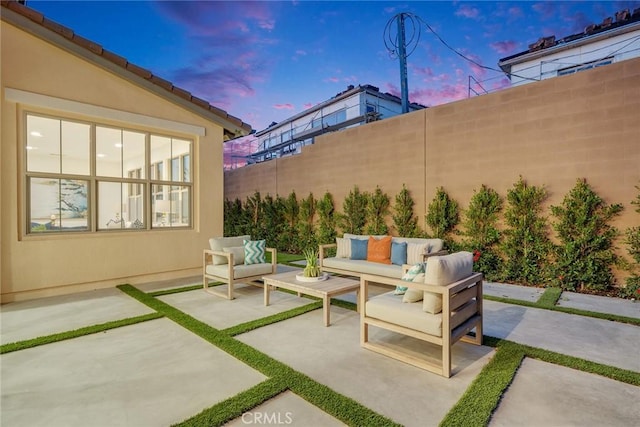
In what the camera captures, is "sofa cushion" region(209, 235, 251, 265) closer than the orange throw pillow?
Yes

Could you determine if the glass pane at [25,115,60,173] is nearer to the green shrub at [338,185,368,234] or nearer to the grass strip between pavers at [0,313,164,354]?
the grass strip between pavers at [0,313,164,354]

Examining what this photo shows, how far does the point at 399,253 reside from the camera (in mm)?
5309

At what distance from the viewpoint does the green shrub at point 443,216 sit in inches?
254

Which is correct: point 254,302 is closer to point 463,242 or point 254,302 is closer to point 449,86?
point 463,242

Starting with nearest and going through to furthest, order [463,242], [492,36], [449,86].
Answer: [463,242] → [492,36] → [449,86]

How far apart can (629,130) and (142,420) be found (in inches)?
275

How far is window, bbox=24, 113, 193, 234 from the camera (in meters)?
5.03

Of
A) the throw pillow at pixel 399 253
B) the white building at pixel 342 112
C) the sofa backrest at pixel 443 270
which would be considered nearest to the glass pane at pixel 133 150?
the throw pillow at pixel 399 253

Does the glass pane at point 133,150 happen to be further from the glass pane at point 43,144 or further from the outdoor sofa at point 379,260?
the outdoor sofa at point 379,260

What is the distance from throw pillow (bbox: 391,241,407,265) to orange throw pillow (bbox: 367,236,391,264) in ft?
0.37

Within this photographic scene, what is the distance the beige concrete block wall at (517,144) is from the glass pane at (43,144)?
6.18 meters

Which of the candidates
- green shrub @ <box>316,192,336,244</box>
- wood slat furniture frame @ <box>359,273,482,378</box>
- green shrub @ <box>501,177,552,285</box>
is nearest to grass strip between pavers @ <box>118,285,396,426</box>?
wood slat furniture frame @ <box>359,273,482,378</box>

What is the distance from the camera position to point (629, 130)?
472cm

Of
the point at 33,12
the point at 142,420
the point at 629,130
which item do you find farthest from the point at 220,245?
the point at 629,130
